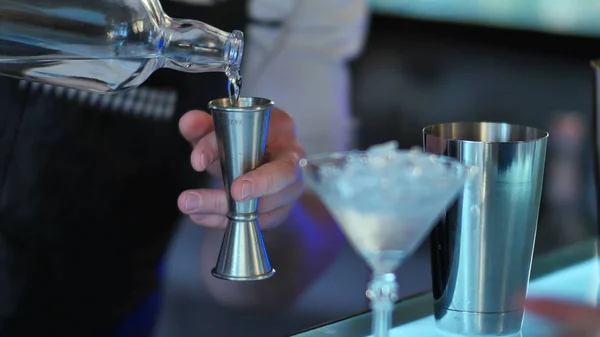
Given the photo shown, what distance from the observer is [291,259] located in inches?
71.6

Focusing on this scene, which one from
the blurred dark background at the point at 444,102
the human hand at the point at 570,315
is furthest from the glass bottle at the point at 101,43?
the blurred dark background at the point at 444,102

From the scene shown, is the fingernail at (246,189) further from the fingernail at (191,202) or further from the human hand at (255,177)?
the fingernail at (191,202)

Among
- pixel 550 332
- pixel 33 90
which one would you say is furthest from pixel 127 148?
pixel 550 332

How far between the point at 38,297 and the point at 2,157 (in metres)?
0.25

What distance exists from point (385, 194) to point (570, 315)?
0.43m

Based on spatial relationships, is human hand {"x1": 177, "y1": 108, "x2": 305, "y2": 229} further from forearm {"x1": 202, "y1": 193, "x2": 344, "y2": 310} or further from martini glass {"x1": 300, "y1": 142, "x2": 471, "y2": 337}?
forearm {"x1": 202, "y1": 193, "x2": 344, "y2": 310}

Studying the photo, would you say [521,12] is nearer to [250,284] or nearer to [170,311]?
[250,284]

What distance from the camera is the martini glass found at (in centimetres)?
55

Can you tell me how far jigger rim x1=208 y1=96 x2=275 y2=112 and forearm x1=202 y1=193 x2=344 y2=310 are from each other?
89 centimetres

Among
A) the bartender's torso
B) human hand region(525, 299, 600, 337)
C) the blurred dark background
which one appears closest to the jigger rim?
human hand region(525, 299, 600, 337)

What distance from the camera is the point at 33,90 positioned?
1163 millimetres

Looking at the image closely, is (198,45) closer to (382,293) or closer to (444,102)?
(382,293)

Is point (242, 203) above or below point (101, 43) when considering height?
below

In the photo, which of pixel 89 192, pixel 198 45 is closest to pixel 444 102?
pixel 89 192
